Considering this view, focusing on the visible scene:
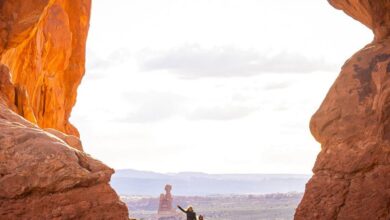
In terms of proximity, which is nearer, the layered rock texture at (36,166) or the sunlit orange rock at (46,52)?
the layered rock texture at (36,166)

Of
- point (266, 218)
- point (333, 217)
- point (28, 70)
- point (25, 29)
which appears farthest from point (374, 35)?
point (266, 218)

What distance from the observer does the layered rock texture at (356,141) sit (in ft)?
52.2

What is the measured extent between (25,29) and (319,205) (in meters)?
12.0

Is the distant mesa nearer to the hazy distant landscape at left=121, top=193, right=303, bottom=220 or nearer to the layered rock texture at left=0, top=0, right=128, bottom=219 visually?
the hazy distant landscape at left=121, top=193, right=303, bottom=220

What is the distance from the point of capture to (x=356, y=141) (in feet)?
54.7

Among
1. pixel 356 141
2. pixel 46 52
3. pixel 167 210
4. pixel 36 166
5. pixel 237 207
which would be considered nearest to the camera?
pixel 36 166

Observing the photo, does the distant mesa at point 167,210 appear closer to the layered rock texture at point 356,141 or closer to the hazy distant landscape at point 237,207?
the hazy distant landscape at point 237,207

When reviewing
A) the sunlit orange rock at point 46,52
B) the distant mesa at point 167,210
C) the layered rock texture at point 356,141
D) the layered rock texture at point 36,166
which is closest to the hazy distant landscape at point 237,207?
the distant mesa at point 167,210

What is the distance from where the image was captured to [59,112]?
36344mm

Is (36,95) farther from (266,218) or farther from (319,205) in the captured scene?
(266,218)

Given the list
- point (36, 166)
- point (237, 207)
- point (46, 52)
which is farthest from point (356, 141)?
point (237, 207)

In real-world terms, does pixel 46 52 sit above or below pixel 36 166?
above

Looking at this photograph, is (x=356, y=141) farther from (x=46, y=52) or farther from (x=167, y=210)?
(x=167, y=210)

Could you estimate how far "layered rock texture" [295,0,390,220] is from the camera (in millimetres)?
15906
